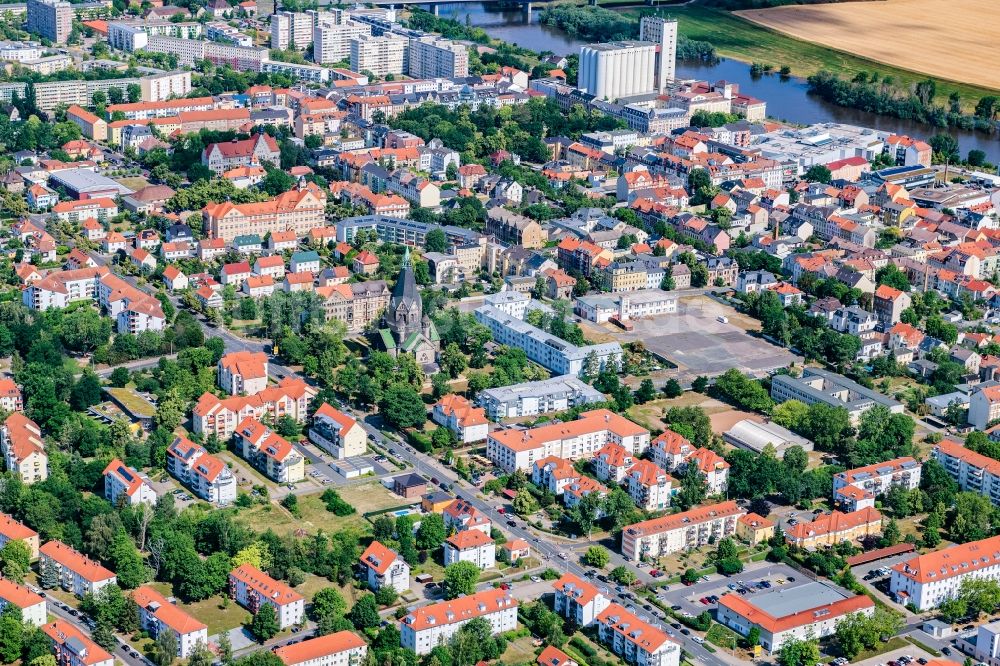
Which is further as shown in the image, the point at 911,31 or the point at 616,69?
→ the point at 911,31

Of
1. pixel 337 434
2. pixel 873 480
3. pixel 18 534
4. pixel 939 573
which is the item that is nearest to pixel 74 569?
pixel 18 534

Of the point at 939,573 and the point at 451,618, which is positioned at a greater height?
the point at 939,573

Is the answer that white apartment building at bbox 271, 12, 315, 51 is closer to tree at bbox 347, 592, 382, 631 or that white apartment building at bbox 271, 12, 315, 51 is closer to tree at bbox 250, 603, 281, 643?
tree at bbox 347, 592, 382, 631

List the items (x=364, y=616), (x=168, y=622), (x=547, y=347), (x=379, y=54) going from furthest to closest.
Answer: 1. (x=379, y=54)
2. (x=547, y=347)
3. (x=364, y=616)
4. (x=168, y=622)

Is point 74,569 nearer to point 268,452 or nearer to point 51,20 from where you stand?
point 268,452

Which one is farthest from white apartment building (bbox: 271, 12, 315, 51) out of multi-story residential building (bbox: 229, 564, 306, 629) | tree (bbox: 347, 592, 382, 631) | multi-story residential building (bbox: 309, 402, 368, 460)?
tree (bbox: 347, 592, 382, 631)

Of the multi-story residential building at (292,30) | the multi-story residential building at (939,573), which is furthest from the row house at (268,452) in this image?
the multi-story residential building at (292,30)

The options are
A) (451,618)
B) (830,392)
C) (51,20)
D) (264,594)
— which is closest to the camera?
(451,618)
